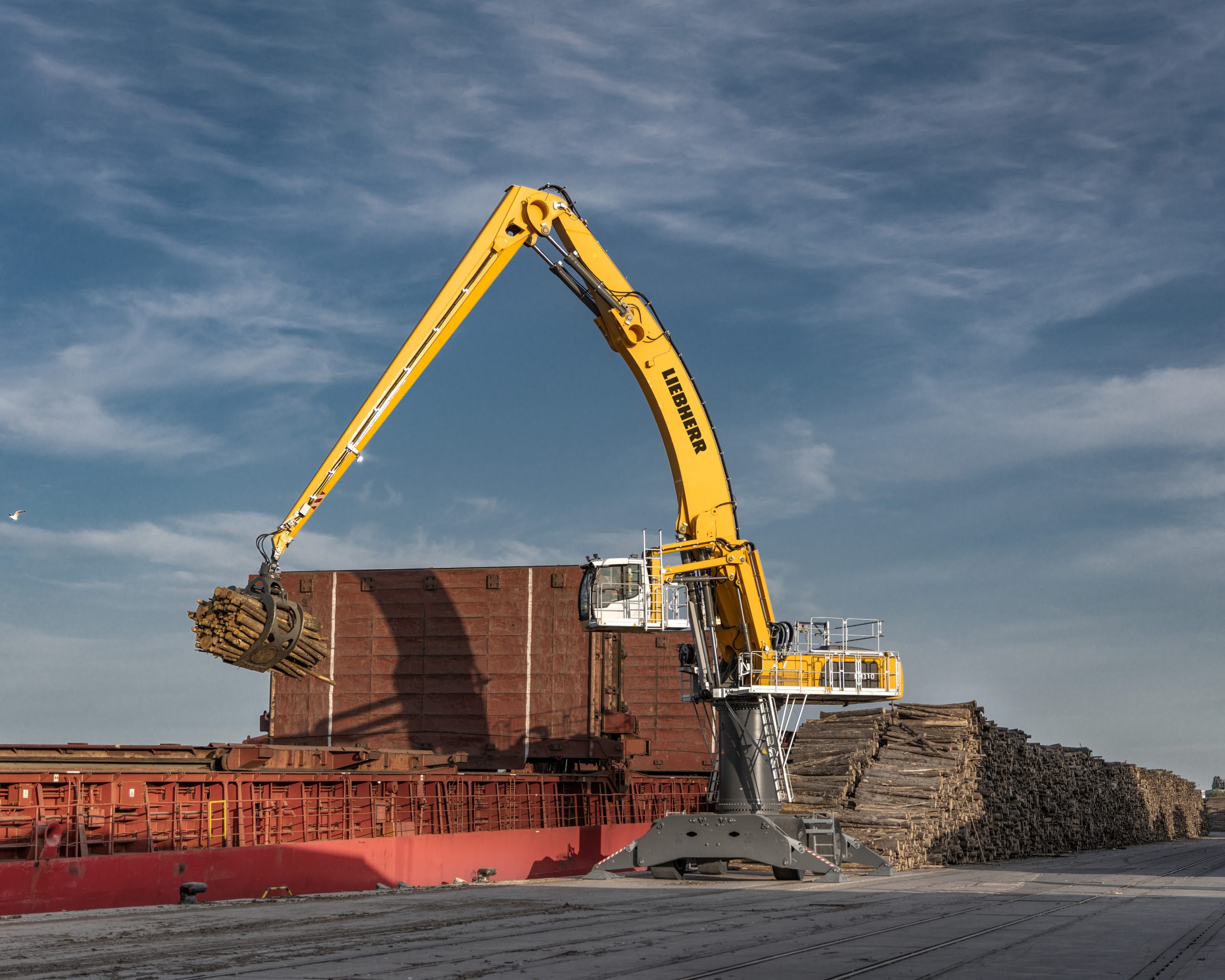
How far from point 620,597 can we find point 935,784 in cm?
892

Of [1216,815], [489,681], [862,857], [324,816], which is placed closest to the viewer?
[324,816]

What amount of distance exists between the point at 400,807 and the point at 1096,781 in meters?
23.6

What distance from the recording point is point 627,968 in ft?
32.4

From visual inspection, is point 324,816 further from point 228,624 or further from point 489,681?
point 489,681

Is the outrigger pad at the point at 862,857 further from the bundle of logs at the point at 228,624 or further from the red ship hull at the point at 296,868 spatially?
the bundle of logs at the point at 228,624

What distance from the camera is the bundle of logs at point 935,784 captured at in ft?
81.5

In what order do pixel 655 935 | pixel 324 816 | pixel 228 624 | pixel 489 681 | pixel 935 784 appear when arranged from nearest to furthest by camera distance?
pixel 655 935 < pixel 228 624 < pixel 324 816 < pixel 935 784 < pixel 489 681

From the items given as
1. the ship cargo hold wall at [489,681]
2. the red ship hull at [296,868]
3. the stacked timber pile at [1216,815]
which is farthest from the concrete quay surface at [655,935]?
the stacked timber pile at [1216,815]

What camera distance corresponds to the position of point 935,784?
25.4m

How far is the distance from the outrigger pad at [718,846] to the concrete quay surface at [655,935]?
112 centimetres

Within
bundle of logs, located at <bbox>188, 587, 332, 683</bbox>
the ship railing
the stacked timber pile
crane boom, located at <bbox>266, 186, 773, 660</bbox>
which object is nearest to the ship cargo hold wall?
the ship railing

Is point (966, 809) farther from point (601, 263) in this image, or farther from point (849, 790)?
point (601, 263)

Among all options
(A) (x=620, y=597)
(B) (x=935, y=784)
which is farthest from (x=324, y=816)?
(B) (x=935, y=784)

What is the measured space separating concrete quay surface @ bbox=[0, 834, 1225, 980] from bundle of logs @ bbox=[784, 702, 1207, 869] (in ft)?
17.5
